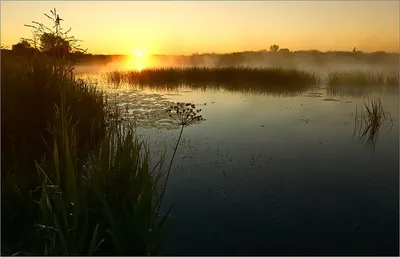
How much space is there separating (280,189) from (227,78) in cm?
2161

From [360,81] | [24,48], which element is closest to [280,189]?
[24,48]

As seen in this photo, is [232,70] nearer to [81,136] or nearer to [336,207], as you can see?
[81,136]

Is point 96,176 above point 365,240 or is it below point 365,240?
above

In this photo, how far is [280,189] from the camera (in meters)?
6.25

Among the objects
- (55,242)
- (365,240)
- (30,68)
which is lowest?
(365,240)

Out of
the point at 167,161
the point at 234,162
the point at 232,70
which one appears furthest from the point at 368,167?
the point at 232,70

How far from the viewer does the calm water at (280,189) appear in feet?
15.2

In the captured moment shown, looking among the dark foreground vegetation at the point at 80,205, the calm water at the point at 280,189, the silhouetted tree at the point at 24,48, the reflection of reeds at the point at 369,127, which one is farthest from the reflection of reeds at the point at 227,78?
the dark foreground vegetation at the point at 80,205

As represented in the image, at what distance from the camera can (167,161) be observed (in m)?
7.61

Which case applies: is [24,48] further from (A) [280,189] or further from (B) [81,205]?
(A) [280,189]

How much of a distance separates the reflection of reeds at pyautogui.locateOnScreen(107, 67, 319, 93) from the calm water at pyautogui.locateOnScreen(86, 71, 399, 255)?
1291 cm

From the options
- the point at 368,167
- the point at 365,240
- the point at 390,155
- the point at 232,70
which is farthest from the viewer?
the point at 232,70

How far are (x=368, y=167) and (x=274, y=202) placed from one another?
10.7 ft

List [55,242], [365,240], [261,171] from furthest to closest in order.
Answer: [261,171]
[365,240]
[55,242]
